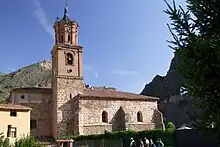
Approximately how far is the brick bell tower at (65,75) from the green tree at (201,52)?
93.2 ft

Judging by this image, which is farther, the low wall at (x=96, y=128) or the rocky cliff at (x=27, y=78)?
the rocky cliff at (x=27, y=78)

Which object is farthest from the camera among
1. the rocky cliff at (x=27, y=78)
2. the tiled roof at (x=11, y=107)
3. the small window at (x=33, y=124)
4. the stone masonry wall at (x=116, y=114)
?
the rocky cliff at (x=27, y=78)

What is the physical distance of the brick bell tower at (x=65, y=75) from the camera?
32344 millimetres

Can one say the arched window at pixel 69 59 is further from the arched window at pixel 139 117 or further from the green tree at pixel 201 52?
the green tree at pixel 201 52

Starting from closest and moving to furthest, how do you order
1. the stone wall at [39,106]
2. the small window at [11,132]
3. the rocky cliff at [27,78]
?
the small window at [11,132] → the stone wall at [39,106] → the rocky cliff at [27,78]

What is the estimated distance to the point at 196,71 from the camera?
4.50 metres

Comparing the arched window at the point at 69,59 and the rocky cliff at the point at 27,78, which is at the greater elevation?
the rocky cliff at the point at 27,78

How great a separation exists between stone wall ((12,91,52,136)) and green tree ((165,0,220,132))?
30347 mm

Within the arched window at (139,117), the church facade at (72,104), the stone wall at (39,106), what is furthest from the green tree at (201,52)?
the arched window at (139,117)

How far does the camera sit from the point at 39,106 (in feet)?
111

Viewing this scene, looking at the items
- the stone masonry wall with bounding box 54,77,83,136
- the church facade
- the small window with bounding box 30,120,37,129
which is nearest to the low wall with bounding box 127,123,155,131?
the church facade

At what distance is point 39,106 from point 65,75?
4964 millimetres

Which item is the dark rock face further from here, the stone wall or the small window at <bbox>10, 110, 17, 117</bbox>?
the small window at <bbox>10, 110, 17, 117</bbox>

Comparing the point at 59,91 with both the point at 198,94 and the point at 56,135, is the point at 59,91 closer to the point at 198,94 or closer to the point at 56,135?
the point at 56,135
